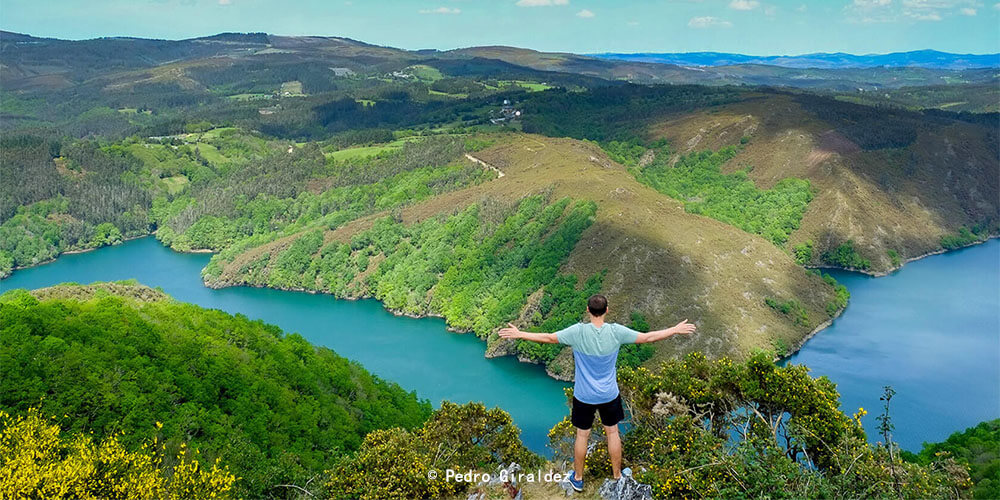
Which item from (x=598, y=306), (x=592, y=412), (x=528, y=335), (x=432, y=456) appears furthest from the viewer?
(x=432, y=456)

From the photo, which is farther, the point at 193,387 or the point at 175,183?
the point at 175,183

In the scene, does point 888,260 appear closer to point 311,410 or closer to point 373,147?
point 311,410

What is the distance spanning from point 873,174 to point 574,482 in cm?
10189

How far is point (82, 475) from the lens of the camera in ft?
47.2

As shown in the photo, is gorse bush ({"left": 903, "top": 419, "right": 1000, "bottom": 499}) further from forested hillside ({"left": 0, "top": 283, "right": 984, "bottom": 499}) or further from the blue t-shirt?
the blue t-shirt

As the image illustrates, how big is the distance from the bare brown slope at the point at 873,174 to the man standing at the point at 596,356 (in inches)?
3363

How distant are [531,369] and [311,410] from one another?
2953cm

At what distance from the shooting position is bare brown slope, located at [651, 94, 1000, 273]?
90.0m

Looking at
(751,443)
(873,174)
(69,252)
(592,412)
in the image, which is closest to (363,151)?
(69,252)

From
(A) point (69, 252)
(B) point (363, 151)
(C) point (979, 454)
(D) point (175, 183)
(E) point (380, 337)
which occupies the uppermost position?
(B) point (363, 151)

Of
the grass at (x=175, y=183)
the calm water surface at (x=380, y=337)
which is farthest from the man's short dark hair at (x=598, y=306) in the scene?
the grass at (x=175, y=183)

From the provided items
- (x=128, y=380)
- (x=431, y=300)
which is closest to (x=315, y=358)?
(x=128, y=380)

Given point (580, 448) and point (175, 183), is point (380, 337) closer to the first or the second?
point (580, 448)

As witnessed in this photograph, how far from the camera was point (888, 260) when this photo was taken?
85.6m
